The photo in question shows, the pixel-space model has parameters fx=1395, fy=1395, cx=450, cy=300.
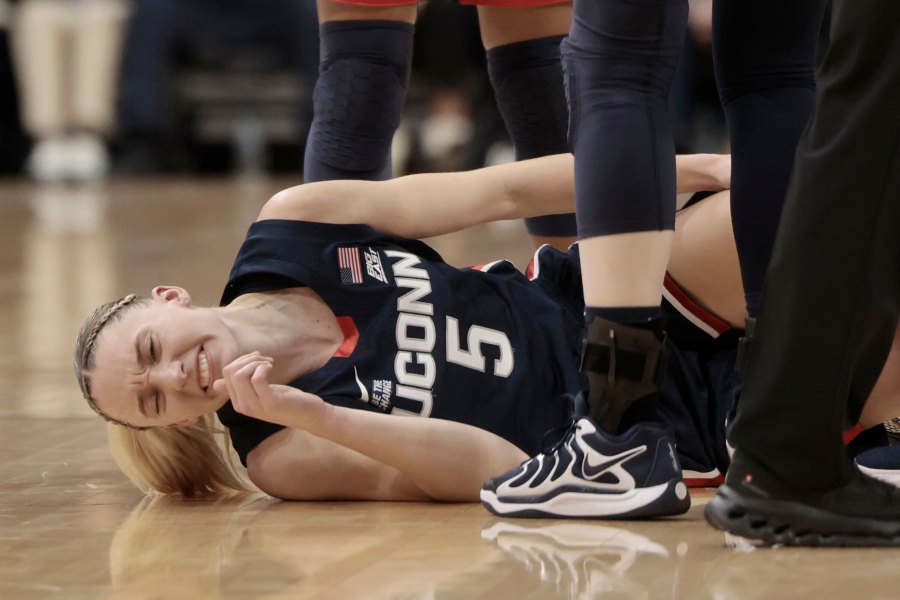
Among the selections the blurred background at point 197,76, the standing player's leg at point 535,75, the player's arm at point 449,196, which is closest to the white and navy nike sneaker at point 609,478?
the player's arm at point 449,196

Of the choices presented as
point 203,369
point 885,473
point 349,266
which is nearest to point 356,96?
point 349,266

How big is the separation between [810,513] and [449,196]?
30.6 inches

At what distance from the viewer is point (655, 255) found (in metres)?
1.58

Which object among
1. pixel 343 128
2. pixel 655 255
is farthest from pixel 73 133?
pixel 655 255

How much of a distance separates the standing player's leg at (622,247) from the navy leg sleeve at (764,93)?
0.10 m

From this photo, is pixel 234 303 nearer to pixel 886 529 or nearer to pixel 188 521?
pixel 188 521

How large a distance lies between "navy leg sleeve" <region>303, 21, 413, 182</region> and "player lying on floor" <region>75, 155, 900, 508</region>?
10.8 inches

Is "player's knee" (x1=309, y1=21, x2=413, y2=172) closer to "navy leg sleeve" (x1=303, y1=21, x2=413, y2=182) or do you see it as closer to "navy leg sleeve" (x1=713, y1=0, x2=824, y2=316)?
"navy leg sleeve" (x1=303, y1=21, x2=413, y2=182)

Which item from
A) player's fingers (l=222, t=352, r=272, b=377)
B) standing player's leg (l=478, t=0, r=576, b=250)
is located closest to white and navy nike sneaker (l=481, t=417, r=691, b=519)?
player's fingers (l=222, t=352, r=272, b=377)

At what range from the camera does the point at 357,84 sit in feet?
7.38

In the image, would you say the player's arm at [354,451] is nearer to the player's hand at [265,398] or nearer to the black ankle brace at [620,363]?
the player's hand at [265,398]

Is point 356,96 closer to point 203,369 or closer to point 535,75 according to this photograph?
point 535,75

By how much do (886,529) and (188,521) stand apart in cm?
83

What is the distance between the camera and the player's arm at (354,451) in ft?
5.65
